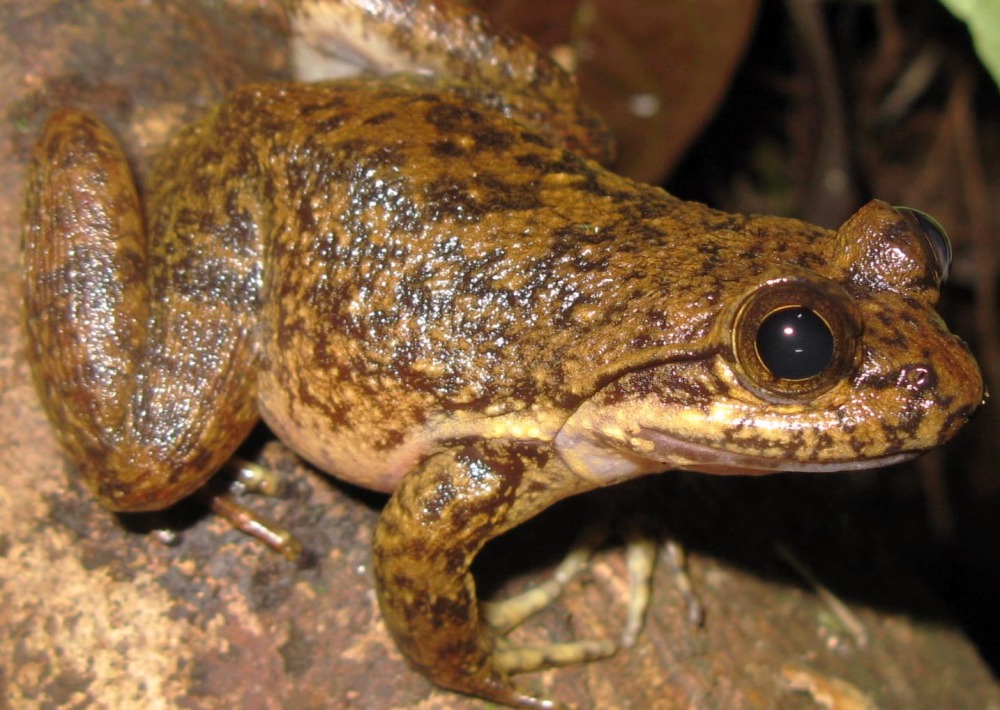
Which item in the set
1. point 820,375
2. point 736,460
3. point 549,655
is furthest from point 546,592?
point 820,375

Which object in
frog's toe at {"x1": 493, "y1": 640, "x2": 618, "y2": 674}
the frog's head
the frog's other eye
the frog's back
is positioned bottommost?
frog's toe at {"x1": 493, "y1": 640, "x2": 618, "y2": 674}

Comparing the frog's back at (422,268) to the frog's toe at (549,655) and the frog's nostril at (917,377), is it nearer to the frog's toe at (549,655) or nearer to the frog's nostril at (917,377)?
the frog's nostril at (917,377)

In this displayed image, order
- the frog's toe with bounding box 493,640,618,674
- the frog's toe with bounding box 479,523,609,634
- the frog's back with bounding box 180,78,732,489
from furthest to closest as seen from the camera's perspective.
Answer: the frog's toe with bounding box 479,523,609,634 < the frog's toe with bounding box 493,640,618,674 < the frog's back with bounding box 180,78,732,489

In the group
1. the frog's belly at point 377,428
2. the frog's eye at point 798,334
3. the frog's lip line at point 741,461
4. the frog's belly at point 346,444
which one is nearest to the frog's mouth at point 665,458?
the frog's lip line at point 741,461

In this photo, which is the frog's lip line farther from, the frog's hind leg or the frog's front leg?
the frog's hind leg

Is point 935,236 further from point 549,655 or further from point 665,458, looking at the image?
point 549,655

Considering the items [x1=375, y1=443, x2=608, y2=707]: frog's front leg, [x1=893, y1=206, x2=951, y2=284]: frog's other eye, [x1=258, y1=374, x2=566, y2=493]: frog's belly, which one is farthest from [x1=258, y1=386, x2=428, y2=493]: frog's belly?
[x1=893, y1=206, x2=951, y2=284]: frog's other eye

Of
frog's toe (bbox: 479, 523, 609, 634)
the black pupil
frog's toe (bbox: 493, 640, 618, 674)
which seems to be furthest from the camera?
frog's toe (bbox: 479, 523, 609, 634)
